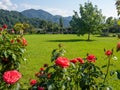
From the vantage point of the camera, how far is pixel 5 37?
5805mm

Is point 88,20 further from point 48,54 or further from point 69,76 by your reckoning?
point 69,76

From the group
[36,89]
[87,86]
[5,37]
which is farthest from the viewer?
[5,37]

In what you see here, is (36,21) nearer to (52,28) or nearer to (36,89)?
(52,28)

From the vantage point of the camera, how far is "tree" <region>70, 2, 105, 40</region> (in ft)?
150

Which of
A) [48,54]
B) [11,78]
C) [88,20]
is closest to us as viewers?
[11,78]

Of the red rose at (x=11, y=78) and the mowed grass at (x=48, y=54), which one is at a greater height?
the red rose at (x=11, y=78)

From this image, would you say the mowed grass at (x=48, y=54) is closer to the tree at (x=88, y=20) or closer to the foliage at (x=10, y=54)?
the foliage at (x=10, y=54)


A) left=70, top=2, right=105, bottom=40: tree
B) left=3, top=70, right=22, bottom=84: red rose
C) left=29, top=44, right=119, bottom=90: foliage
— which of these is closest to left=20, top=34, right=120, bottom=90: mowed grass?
left=29, top=44, right=119, bottom=90: foliage

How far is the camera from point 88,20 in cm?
4662

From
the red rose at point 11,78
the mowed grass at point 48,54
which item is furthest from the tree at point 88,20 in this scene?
the red rose at point 11,78

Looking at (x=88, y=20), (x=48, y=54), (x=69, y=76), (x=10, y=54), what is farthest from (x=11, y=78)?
(x=88, y=20)

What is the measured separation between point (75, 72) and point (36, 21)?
193538mm

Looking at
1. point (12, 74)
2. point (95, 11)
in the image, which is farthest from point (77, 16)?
point (12, 74)

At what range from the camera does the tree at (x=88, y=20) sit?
4575cm
